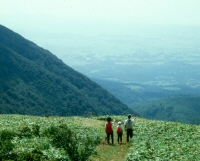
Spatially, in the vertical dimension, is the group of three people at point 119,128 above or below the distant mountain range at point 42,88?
below

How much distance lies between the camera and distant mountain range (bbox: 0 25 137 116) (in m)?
121

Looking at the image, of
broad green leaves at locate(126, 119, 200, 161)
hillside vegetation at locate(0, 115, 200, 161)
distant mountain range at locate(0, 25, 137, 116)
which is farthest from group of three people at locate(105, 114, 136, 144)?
distant mountain range at locate(0, 25, 137, 116)

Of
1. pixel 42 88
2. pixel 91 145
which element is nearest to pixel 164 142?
pixel 91 145

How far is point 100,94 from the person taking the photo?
166875 mm

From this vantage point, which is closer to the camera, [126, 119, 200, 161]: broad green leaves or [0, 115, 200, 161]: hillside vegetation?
[0, 115, 200, 161]: hillside vegetation

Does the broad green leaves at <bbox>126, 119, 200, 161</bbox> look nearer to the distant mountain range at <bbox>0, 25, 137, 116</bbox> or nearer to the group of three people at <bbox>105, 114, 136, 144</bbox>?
the group of three people at <bbox>105, 114, 136, 144</bbox>

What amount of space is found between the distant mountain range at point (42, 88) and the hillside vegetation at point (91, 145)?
271 ft

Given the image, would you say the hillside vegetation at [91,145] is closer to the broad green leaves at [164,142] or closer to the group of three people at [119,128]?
the broad green leaves at [164,142]

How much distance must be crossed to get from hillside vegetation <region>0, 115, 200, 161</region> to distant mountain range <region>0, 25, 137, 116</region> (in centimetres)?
8270

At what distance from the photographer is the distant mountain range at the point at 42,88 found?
121 m

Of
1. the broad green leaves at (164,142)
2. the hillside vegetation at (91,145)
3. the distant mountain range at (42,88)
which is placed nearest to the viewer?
the hillside vegetation at (91,145)

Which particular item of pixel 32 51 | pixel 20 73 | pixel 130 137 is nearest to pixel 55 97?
pixel 20 73

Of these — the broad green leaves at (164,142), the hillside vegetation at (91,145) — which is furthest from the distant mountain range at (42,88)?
the hillside vegetation at (91,145)

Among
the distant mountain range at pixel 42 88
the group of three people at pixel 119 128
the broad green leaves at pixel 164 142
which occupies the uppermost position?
the distant mountain range at pixel 42 88
